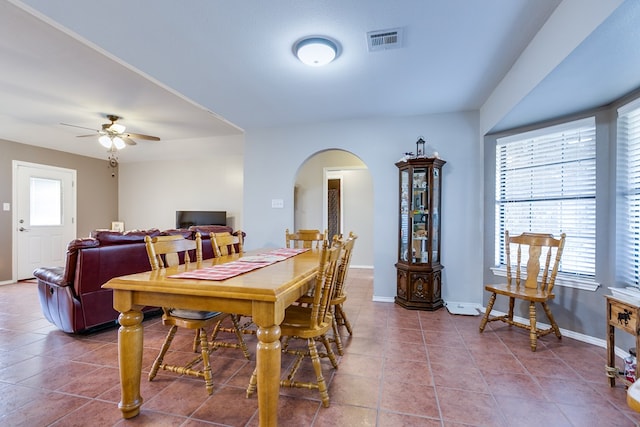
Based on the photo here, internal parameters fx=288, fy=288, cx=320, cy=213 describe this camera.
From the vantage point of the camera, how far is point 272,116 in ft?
12.5

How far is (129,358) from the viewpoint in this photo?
60.1 inches

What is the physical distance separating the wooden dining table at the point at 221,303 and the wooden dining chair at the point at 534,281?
2026mm

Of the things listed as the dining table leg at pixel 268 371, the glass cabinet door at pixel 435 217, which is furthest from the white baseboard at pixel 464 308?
the dining table leg at pixel 268 371

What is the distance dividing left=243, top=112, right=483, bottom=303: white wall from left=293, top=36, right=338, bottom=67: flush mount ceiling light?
5.49 feet

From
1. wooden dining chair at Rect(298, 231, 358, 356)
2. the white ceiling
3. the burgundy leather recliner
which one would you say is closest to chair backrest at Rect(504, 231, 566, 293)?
the white ceiling

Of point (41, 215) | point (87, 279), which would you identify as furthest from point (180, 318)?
point (41, 215)

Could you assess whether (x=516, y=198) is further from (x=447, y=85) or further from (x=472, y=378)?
(x=472, y=378)

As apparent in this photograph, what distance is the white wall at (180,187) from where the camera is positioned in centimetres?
596

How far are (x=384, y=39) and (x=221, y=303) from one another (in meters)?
2.08

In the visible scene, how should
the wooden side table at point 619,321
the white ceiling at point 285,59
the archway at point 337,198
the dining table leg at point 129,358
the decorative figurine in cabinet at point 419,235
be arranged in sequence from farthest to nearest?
the archway at point 337,198
the decorative figurine in cabinet at point 419,235
the white ceiling at point 285,59
the wooden side table at point 619,321
the dining table leg at point 129,358

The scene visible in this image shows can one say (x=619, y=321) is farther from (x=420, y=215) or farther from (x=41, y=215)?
(x=41, y=215)

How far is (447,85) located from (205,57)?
2.26 meters

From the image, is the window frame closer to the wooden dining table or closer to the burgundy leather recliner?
the wooden dining table

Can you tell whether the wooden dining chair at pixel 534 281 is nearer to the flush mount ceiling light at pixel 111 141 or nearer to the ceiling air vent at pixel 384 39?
the ceiling air vent at pixel 384 39
